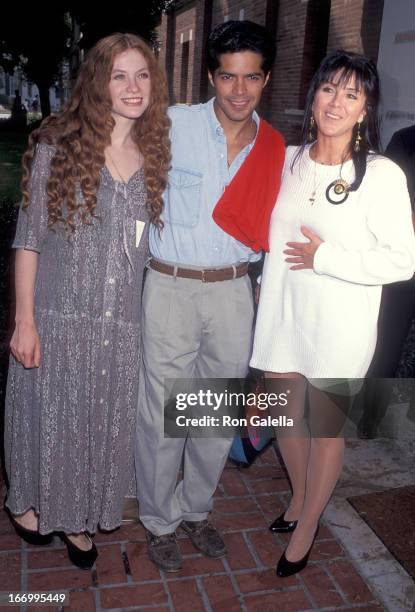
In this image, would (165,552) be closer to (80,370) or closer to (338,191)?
(80,370)

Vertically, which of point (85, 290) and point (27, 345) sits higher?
point (85, 290)

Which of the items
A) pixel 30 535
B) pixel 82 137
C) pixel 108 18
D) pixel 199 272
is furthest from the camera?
pixel 108 18

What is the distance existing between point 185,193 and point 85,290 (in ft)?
2.05

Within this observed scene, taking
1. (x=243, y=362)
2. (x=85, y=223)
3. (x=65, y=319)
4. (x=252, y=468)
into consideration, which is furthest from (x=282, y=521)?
(x=85, y=223)

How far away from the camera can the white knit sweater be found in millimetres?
2428

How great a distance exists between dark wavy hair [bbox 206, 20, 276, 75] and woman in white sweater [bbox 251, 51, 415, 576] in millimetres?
283

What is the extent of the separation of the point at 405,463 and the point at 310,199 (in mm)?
2235

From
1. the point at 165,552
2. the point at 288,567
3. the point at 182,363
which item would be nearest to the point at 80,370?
the point at 182,363

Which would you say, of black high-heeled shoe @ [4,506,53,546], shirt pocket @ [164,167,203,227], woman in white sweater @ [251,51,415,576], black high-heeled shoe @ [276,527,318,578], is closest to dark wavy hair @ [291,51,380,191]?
woman in white sweater @ [251,51,415,576]

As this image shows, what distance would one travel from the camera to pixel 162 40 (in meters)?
24.8

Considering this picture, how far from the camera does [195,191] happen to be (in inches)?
105

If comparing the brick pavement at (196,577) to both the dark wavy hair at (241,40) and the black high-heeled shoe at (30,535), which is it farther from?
the dark wavy hair at (241,40)

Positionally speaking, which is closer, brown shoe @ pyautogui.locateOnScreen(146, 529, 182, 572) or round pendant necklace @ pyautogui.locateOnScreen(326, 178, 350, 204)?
round pendant necklace @ pyautogui.locateOnScreen(326, 178, 350, 204)

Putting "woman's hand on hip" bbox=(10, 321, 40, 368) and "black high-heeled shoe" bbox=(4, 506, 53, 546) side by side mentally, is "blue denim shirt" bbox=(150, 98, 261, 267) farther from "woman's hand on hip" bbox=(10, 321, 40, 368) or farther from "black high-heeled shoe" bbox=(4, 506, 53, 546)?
"black high-heeled shoe" bbox=(4, 506, 53, 546)
